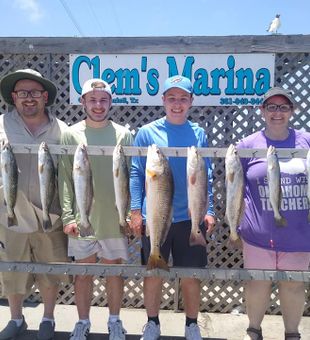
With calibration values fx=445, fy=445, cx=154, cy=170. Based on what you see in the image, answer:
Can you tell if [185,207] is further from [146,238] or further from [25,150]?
[25,150]

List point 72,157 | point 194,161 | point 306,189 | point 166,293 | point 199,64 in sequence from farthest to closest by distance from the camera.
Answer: point 166,293 < point 199,64 < point 72,157 < point 306,189 < point 194,161

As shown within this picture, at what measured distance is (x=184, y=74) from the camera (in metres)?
4.76

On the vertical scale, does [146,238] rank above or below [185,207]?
below

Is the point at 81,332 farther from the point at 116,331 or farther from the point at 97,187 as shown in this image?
the point at 97,187

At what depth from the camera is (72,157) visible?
11.8 ft

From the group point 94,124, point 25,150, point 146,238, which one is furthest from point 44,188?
point 146,238

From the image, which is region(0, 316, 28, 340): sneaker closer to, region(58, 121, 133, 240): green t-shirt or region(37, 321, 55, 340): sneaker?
region(37, 321, 55, 340): sneaker

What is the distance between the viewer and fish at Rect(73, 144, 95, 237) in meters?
3.22

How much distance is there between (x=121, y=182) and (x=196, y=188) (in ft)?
1.78

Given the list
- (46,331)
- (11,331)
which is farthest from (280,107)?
(11,331)

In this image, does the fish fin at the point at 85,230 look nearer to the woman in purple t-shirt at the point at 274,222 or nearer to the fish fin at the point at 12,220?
the fish fin at the point at 12,220

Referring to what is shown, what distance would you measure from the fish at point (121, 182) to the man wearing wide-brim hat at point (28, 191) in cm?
59

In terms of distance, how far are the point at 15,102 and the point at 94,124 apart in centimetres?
72
